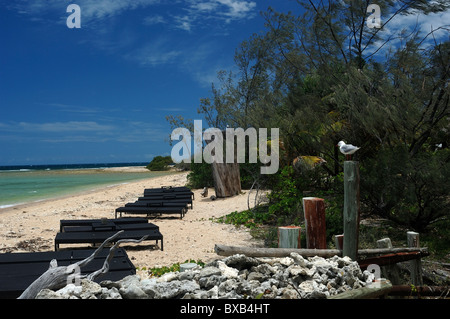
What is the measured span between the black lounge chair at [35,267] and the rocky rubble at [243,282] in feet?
5.32

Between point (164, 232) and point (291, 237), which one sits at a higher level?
point (291, 237)

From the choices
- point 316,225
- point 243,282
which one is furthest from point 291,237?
point 243,282

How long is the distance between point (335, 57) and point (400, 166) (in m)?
3.26

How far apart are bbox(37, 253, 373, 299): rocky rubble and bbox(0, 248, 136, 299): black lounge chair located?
162 cm

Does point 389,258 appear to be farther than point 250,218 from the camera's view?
No

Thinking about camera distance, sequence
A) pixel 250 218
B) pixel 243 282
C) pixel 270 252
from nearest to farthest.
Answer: pixel 243 282, pixel 270 252, pixel 250 218

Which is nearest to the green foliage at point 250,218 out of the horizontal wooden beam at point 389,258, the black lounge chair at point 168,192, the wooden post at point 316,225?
the black lounge chair at point 168,192

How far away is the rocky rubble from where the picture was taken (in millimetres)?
3514

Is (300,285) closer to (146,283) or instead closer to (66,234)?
(146,283)

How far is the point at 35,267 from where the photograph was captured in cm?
599

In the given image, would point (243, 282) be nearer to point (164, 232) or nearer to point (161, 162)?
point (164, 232)

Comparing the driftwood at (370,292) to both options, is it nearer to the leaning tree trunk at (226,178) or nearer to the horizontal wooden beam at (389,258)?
the horizontal wooden beam at (389,258)

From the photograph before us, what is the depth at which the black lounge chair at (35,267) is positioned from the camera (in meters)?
5.10

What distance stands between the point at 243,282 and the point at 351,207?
1978mm
